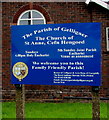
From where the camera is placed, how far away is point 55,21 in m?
13.4

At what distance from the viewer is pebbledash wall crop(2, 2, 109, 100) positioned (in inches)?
520

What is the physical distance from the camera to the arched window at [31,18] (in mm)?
13445

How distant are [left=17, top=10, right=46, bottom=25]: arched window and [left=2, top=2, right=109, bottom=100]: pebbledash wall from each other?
0.14m

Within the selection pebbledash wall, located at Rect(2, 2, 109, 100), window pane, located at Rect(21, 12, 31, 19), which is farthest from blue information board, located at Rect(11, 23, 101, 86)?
window pane, located at Rect(21, 12, 31, 19)

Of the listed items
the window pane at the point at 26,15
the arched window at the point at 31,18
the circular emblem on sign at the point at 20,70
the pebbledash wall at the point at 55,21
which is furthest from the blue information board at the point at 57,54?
the window pane at the point at 26,15

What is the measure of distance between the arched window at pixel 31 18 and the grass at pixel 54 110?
3.62 metres

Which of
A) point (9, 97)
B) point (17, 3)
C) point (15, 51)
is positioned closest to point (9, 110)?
point (9, 97)

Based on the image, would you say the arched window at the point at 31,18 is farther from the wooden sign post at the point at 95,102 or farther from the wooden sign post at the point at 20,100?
the wooden sign post at the point at 95,102

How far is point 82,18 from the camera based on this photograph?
13398 millimetres

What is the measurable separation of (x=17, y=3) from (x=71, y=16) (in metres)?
2.51

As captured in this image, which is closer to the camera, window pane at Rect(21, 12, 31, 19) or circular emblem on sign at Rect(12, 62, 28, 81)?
circular emblem on sign at Rect(12, 62, 28, 81)

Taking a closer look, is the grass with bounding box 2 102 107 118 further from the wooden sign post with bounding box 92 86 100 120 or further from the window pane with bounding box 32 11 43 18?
the window pane with bounding box 32 11 43 18

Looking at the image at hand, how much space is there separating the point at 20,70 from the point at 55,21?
6332mm

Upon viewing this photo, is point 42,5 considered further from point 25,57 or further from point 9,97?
point 25,57
